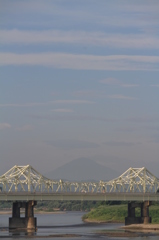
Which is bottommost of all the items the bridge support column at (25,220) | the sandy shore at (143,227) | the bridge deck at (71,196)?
the sandy shore at (143,227)

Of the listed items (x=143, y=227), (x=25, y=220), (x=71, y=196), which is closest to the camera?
(x=25, y=220)

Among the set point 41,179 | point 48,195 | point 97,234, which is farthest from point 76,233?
point 41,179

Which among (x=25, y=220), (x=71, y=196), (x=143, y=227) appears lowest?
(x=143, y=227)

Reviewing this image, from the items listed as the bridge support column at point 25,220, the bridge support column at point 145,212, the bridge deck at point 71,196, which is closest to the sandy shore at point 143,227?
the bridge support column at point 145,212

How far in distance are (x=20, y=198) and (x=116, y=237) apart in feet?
113

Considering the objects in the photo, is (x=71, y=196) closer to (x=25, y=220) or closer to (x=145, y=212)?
(x=25, y=220)

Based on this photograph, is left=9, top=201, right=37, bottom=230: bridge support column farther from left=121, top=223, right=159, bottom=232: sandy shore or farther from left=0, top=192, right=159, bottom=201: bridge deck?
left=121, top=223, right=159, bottom=232: sandy shore

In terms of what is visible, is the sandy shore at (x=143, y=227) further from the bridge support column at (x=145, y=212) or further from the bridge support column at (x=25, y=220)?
the bridge support column at (x=25, y=220)

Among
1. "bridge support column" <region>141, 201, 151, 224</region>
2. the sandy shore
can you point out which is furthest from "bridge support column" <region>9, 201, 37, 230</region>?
"bridge support column" <region>141, 201, 151, 224</region>

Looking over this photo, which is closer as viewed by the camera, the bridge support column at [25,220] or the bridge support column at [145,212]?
the bridge support column at [25,220]

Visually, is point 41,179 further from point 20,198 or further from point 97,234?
point 97,234

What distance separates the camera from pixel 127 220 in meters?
189

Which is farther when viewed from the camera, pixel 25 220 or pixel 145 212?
pixel 145 212

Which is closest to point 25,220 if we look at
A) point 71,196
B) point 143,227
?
point 71,196
